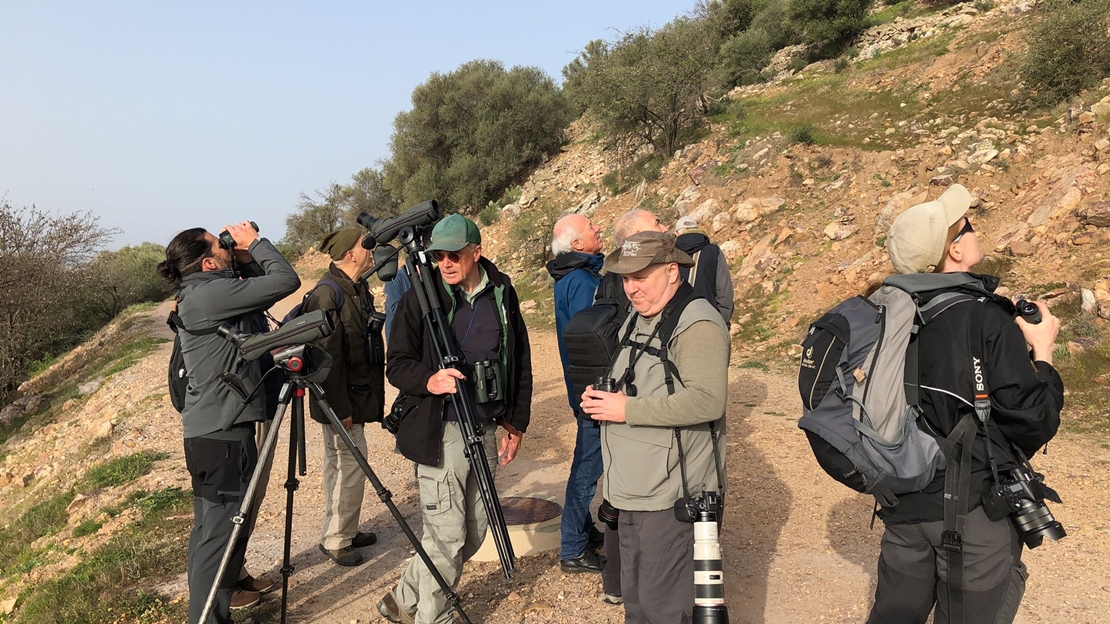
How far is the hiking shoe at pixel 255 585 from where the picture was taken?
4234 millimetres

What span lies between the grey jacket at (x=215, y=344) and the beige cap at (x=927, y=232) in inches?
107

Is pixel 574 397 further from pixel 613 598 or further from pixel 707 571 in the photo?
pixel 707 571

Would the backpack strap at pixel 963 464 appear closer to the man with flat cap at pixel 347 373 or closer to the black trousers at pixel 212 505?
the black trousers at pixel 212 505

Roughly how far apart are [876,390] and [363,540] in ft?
12.6

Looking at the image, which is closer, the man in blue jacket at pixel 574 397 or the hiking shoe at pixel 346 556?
the man in blue jacket at pixel 574 397

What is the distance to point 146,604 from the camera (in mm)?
4227

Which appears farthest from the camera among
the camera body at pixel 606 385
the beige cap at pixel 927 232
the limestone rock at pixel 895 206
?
the limestone rock at pixel 895 206

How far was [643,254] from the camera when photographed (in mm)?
2650

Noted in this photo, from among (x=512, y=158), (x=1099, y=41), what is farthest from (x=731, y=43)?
(x=1099, y=41)

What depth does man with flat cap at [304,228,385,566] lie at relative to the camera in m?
4.46

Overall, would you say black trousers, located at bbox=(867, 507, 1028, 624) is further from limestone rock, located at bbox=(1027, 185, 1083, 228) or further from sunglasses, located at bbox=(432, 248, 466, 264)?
limestone rock, located at bbox=(1027, 185, 1083, 228)

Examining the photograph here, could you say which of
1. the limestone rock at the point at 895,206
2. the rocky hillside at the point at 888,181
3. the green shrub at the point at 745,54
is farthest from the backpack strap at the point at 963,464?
the green shrub at the point at 745,54

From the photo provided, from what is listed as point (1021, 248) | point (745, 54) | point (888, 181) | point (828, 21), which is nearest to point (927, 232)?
point (1021, 248)

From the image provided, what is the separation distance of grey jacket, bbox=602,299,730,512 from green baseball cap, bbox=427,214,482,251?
94 cm
